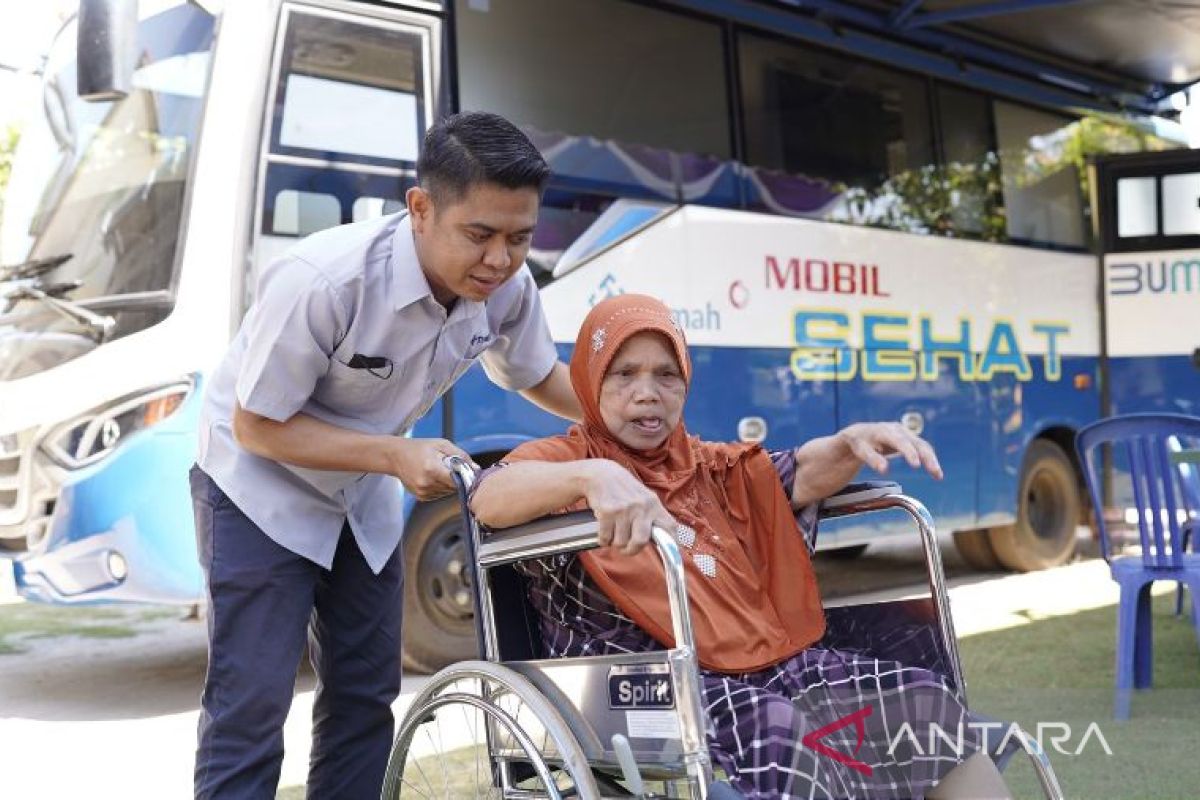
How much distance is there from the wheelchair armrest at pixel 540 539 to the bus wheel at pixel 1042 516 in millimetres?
6897

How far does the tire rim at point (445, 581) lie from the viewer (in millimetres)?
6258

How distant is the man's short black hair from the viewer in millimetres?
2537

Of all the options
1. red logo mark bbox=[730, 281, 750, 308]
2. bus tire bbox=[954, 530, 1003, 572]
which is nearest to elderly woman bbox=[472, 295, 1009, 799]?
red logo mark bbox=[730, 281, 750, 308]

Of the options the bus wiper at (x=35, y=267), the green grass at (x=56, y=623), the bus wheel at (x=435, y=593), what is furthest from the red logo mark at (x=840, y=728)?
the green grass at (x=56, y=623)

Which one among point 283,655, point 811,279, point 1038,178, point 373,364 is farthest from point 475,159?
point 1038,178

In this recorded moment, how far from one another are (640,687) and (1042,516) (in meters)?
7.63

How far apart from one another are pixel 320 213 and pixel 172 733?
6.43 feet

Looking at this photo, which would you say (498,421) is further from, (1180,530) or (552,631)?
(552,631)

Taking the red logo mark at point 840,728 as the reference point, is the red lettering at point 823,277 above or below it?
above

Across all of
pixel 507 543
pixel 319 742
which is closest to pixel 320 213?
pixel 319 742

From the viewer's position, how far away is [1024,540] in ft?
30.3

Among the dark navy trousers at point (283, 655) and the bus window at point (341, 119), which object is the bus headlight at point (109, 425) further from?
the dark navy trousers at point (283, 655)

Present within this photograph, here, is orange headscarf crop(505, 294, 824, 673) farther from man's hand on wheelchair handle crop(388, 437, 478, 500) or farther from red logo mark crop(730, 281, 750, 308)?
red logo mark crop(730, 281, 750, 308)

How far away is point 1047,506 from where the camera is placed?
9.59 m
